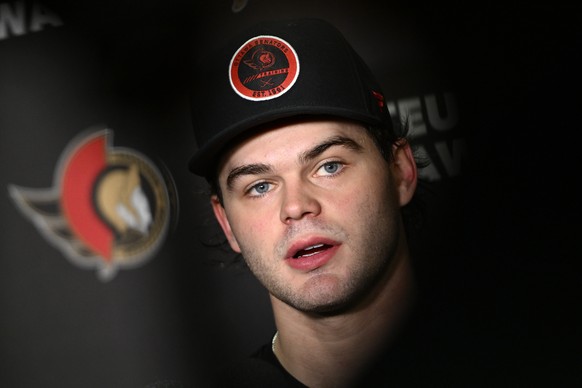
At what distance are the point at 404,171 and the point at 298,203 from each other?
0.68 feet

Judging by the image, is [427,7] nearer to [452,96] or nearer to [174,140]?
[452,96]

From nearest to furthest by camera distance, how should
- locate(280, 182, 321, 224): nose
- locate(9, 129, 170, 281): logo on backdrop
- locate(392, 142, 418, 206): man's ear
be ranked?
locate(280, 182, 321, 224): nose
locate(392, 142, 418, 206): man's ear
locate(9, 129, 170, 281): logo on backdrop

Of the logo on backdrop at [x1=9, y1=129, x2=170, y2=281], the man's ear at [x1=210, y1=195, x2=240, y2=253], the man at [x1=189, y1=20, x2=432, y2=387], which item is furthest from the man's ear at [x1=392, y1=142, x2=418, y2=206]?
the logo on backdrop at [x1=9, y1=129, x2=170, y2=281]

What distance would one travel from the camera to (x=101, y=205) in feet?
3.51

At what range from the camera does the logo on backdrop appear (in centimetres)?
106

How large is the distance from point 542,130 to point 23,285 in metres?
0.88

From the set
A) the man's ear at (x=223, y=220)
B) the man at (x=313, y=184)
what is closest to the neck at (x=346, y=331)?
the man at (x=313, y=184)

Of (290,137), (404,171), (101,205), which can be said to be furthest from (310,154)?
(101,205)

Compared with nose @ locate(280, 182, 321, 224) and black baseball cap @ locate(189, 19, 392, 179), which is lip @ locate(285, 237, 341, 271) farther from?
black baseball cap @ locate(189, 19, 392, 179)

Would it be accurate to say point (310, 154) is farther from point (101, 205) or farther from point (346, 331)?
point (101, 205)

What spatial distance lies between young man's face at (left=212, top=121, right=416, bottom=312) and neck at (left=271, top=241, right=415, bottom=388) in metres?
0.04

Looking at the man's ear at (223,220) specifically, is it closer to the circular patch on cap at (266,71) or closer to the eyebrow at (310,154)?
the eyebrow at (310,154)

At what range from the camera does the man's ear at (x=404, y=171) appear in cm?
94

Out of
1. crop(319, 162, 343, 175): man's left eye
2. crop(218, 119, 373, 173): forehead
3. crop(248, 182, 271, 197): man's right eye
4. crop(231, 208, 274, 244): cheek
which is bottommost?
crop(231, 208, 274, 244): cheek
